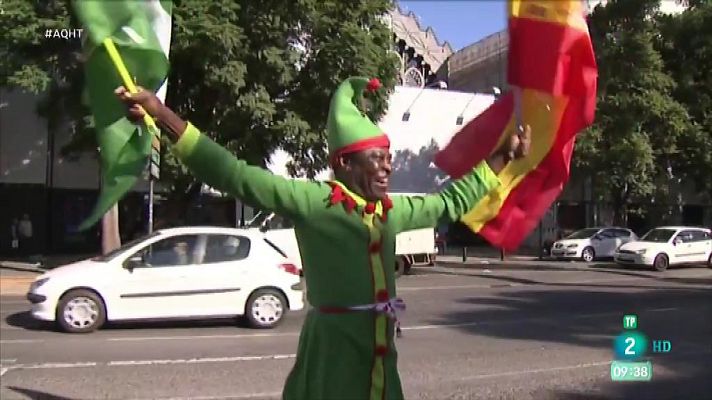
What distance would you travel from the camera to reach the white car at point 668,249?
2377cm

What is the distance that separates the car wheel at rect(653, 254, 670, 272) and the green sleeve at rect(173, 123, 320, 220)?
22.8 meters

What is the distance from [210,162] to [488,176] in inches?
44.3

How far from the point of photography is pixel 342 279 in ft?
9.78

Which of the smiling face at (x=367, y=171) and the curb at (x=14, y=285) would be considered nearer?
the smiling face at (x=367, y=171)

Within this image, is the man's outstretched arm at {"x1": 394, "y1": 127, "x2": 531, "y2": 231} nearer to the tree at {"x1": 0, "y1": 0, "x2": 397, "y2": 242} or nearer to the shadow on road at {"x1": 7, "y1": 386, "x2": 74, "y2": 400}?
the shadow on road at {"x1": 7, "y1": 386, "x2": 74, "y2": 400}

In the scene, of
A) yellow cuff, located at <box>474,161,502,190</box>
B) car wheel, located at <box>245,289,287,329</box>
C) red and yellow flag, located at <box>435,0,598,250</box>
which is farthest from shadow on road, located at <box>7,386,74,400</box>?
yellow cuff, located at <box>474,161,502,190</box>

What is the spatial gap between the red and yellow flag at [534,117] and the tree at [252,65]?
43.5 feet

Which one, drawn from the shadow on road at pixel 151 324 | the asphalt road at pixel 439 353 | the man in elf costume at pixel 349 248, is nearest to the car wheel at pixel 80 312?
the asphalt road at pixel 439 353

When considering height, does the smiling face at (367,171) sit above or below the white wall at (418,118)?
below

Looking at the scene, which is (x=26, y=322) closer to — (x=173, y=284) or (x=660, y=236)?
(x=173, y=284)

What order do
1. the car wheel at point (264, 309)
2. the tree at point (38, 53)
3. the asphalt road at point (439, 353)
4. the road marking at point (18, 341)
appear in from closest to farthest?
the asphalt road at point (439, 353), the road marking at point (18, 341), the car wheel at point (264, 309), the tree at point (38, 53)

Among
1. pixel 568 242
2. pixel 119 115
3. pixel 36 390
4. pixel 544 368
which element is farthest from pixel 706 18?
pixel 119 115

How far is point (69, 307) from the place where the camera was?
1060 cm

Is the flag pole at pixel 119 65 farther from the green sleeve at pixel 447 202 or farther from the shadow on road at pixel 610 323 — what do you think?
the shadow on road at pixel 610 323
